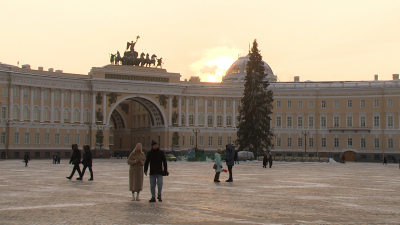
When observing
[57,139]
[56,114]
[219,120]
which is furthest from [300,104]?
[57,139]

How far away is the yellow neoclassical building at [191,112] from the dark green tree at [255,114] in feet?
47.0

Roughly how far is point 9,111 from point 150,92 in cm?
2249

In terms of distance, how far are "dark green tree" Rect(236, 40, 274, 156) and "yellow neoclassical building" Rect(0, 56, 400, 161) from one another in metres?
14.3

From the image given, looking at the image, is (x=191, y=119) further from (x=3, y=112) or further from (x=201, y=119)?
(x=3, y=112)

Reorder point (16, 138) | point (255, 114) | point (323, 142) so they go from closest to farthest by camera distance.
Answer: point (255, 114) < point (16, 138) < point (323, 142)

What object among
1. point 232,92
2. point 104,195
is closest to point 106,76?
point 232,92

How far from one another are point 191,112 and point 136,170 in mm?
78104

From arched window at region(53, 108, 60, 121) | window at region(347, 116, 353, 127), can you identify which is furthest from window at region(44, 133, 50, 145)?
window at region(347, 116, 353, 127)

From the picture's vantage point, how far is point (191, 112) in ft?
319

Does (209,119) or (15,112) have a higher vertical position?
(15,112)

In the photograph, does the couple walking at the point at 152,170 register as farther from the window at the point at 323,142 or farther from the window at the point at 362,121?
the window at the point at 362,121

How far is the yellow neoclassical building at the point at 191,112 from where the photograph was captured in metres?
86.1

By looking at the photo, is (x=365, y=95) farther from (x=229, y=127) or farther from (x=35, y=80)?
(x=35, y=80)

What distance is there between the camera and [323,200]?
19.3 m
